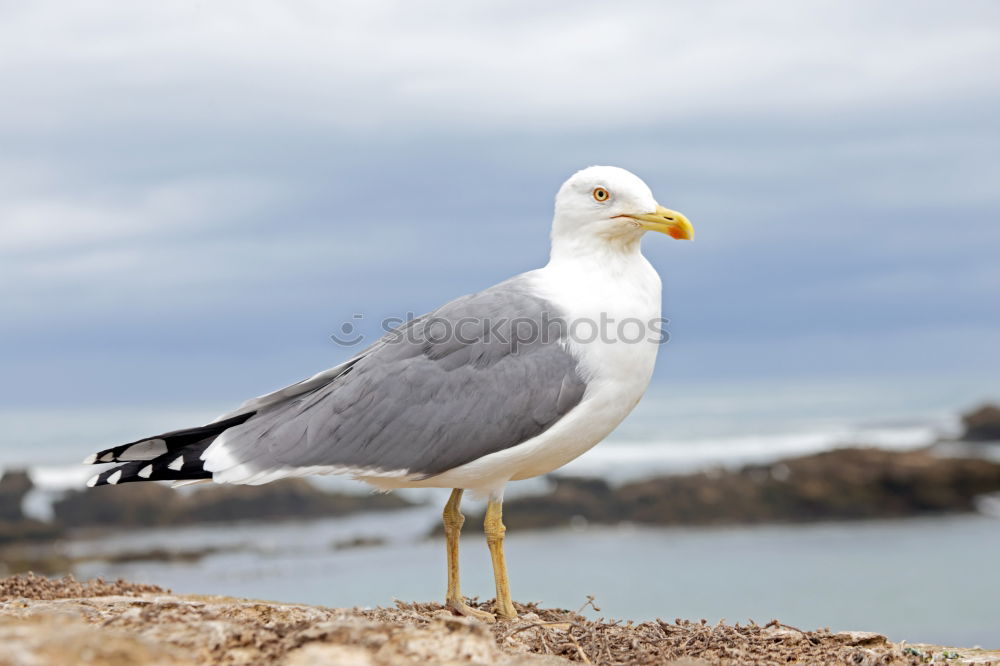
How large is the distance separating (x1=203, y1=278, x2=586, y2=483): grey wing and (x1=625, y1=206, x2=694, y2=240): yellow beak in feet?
2.83

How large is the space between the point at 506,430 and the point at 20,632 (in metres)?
3.14

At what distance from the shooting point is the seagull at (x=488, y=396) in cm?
618

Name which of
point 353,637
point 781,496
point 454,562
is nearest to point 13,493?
point 781,496

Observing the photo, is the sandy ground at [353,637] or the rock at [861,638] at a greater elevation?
the sandy ground at [353,637]

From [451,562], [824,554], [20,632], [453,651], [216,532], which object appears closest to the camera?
[20,632]

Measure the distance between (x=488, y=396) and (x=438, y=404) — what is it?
309 mm

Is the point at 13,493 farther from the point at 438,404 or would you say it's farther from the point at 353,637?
the point at 353,637

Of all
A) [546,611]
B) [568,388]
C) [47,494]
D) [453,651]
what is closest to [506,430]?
[568,388]

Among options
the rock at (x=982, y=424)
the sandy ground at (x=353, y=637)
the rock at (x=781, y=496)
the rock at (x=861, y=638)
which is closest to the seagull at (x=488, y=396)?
the sandy ground at (x=353, y=637)

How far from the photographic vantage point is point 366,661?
3.64 metres

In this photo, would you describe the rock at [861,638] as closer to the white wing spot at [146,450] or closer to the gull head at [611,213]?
the gull head at [611,213]

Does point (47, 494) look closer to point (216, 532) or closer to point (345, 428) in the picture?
point (216, 532)

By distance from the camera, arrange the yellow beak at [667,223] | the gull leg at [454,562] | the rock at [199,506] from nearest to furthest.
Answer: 1. the gull leg at [454,562]
2. the yellow beak at [667,223]
3. the rock at [199,506]

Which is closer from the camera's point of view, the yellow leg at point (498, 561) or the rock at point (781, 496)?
the yellow leg at point (498, 561)
